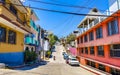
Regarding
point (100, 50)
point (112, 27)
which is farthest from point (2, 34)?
point (100, 50)

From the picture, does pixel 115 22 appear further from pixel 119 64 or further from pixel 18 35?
pixel 18 35

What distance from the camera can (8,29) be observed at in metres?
19.6

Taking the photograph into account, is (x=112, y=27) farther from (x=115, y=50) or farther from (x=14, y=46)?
(x=14, y=46)

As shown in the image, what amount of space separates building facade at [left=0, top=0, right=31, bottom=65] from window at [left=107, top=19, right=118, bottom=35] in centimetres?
1012

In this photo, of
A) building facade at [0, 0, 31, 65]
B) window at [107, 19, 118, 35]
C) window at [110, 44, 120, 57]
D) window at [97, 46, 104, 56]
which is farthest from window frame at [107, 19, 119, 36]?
building facade at [0, 0, 31, 65]

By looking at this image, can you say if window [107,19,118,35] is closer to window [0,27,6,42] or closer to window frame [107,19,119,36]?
window frame [107,19,119,36]

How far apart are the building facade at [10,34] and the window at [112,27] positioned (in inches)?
399

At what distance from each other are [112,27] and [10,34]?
482 inches

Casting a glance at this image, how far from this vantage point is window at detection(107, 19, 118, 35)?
17766 mm

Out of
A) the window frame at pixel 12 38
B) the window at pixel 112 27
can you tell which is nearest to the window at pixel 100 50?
the window at pixel 112 27

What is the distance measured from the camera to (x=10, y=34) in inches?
805

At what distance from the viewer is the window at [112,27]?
58.3 feet

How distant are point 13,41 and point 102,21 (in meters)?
11.8

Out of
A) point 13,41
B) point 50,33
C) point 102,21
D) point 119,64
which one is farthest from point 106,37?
point 50,33
